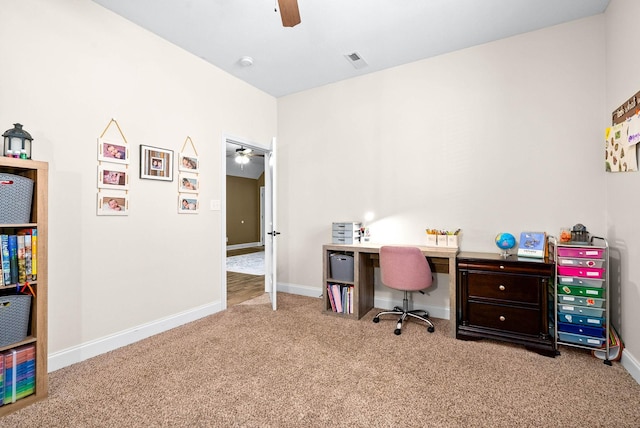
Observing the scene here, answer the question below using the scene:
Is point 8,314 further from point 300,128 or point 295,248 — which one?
point 300,128

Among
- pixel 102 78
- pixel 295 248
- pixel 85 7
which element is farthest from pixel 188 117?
pixel 295 248

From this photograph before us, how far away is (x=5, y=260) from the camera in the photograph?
1.78 metres

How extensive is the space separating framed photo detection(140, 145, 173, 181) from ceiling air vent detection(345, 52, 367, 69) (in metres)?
2.16

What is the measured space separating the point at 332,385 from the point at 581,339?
1.98 meters

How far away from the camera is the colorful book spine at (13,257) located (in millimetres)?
1799

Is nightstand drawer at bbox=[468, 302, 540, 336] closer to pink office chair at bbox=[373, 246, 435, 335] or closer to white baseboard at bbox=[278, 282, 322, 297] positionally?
pink office chair at bbox=[373, 246, 435, 335]

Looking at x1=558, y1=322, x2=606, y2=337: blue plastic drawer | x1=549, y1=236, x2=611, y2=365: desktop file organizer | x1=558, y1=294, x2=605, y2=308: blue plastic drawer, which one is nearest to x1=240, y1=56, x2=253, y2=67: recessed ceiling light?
x1=549, y1=236, x2=611, y2=365: desktop file organizer

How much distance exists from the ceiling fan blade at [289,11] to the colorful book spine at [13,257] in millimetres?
2073

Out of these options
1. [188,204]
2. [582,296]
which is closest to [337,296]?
[188,204]

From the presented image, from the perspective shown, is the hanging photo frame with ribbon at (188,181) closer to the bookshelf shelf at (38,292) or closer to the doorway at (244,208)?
the bookshelf shelf at (38,292)

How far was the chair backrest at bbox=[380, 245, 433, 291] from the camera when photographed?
284 centimetres

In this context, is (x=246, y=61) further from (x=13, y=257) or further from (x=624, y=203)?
(x=624, y=203)

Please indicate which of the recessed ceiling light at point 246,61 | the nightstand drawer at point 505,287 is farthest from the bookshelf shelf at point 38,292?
the nightstand drawer at point 505,287

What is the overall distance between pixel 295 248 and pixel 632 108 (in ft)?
11.8
